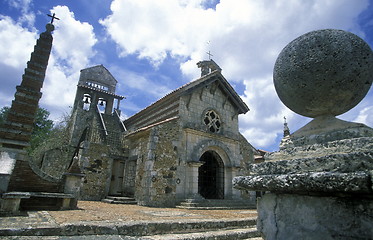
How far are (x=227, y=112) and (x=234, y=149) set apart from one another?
233 cm

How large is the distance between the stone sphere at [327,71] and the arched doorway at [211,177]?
1078 cm

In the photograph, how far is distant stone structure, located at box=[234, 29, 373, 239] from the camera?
1.61 m

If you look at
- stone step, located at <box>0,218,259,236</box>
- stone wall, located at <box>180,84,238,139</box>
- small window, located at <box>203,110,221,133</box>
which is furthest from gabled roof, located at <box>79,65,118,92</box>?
stone step, located at <box>0,218,259,236</box>

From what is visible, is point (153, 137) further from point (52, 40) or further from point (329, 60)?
point (329, 60)

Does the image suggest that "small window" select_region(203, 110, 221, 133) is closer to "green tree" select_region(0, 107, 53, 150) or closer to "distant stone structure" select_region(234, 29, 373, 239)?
"distant stone structure" select_region(234, 29, 373, 239)

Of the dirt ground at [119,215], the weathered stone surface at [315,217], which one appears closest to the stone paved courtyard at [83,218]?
the dirt ground at [119,215]

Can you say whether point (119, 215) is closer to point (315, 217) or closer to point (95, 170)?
point (315, 217)

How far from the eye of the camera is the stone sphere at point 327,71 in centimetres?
214

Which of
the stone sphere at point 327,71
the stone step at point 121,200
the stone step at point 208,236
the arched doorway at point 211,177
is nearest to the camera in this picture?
the stone sphere at point 327,71

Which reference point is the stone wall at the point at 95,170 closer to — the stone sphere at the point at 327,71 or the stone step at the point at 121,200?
the stone step at the point at 121,200

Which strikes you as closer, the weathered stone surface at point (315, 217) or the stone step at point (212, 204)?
the weathered stone surface at point (315, 217)

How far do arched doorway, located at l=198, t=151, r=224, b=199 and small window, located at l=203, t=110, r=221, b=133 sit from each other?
4.59ft

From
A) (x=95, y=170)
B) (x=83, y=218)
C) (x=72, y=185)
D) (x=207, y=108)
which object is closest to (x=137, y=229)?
(x=83, y=218)

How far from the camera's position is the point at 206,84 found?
12875mm
